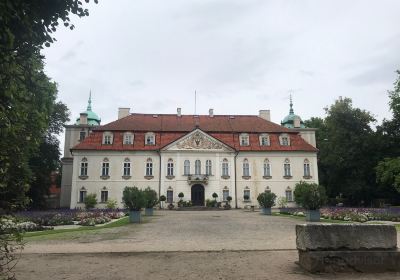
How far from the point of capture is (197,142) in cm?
4528

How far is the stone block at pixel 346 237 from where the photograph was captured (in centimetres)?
757

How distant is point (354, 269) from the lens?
748cm

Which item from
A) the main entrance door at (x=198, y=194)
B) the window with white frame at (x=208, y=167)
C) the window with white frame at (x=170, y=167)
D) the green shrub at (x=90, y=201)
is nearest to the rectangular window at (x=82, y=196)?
the green shrub at (x=90, y=201)

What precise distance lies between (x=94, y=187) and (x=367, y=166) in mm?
33411

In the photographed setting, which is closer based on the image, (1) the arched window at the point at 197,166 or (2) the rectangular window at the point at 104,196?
(2) the rectangular window at the point at 104,196

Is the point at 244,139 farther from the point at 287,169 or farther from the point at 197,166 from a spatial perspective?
the point at 197,166

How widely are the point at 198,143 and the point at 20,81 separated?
39.3 metres

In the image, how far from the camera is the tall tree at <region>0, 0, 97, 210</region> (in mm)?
4496

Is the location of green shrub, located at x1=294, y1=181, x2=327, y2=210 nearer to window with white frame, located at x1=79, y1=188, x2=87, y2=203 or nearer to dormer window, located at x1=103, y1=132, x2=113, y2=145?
dormer window, located at x1=103, y1=132, x2=113, y2=145

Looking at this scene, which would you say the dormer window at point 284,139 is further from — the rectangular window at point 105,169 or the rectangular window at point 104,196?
the rectangular window at point 104,196

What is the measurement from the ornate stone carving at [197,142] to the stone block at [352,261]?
37.7 m

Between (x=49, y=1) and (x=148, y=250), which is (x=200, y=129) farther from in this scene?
(x=49, y=1)

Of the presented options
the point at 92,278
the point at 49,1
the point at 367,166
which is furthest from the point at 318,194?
the point at 367,166

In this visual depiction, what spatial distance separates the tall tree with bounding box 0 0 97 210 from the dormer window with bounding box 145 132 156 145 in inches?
1516
